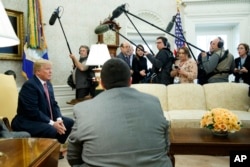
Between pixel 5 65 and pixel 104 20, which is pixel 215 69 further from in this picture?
pixel 5 65

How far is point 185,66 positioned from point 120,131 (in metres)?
2.85

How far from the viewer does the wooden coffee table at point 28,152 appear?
3.63 ft

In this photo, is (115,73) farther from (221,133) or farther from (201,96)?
(201,96)

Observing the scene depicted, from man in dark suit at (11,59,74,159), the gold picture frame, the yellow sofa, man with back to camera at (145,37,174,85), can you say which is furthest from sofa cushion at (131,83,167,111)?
the gold picture frame

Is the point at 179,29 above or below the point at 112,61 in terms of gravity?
above

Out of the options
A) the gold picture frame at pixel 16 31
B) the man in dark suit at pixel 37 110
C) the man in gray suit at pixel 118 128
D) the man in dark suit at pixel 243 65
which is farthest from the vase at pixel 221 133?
the gold picture frame at pixel 16 31

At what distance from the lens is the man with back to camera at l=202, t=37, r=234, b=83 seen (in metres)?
3.87

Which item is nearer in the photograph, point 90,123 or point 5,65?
point 90,123

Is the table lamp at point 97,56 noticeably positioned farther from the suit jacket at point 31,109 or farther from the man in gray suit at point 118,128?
the man in gray suit at point 118,128

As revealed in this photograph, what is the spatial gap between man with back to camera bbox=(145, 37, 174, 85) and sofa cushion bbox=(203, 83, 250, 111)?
0.65m

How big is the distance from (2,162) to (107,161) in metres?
0.42

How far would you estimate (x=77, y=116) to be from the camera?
4.02ft

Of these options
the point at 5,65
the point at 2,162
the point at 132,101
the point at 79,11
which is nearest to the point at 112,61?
the point at 132,101

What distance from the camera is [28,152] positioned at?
1243mm
